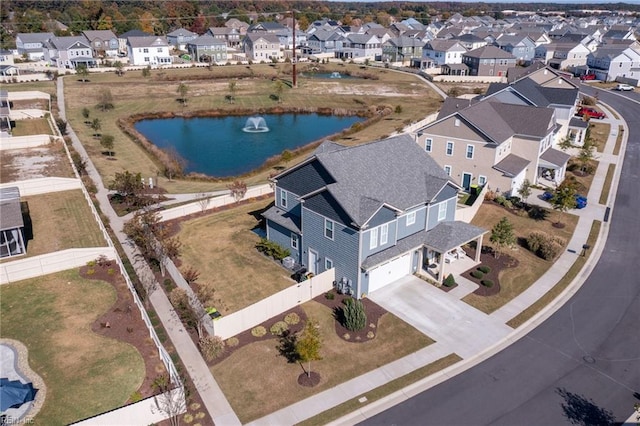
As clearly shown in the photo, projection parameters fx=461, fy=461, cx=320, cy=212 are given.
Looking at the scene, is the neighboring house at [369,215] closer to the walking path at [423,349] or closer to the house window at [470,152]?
the walking path at [423,349]

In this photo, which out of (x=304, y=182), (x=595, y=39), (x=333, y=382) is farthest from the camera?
(x=595, y=39)

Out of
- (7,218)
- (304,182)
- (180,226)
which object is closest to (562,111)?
(304,182)

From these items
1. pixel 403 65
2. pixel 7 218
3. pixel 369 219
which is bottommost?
pixel 7 218

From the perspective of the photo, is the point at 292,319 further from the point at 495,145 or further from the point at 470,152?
the point at 470,152

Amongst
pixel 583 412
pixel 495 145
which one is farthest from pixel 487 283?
pixel 495 145

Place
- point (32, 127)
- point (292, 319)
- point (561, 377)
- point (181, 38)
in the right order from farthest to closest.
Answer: point (181, 38), point (32, 127), point (292, 319), point (561, 377)

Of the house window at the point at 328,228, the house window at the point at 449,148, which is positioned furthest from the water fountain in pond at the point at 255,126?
the house window at the point at 328,228

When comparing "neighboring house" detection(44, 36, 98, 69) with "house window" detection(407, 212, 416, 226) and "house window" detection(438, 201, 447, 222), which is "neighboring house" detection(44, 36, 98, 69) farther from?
"house window" detection(407, 212, 416, 226)

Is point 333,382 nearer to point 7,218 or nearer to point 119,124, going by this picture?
point 7,218
